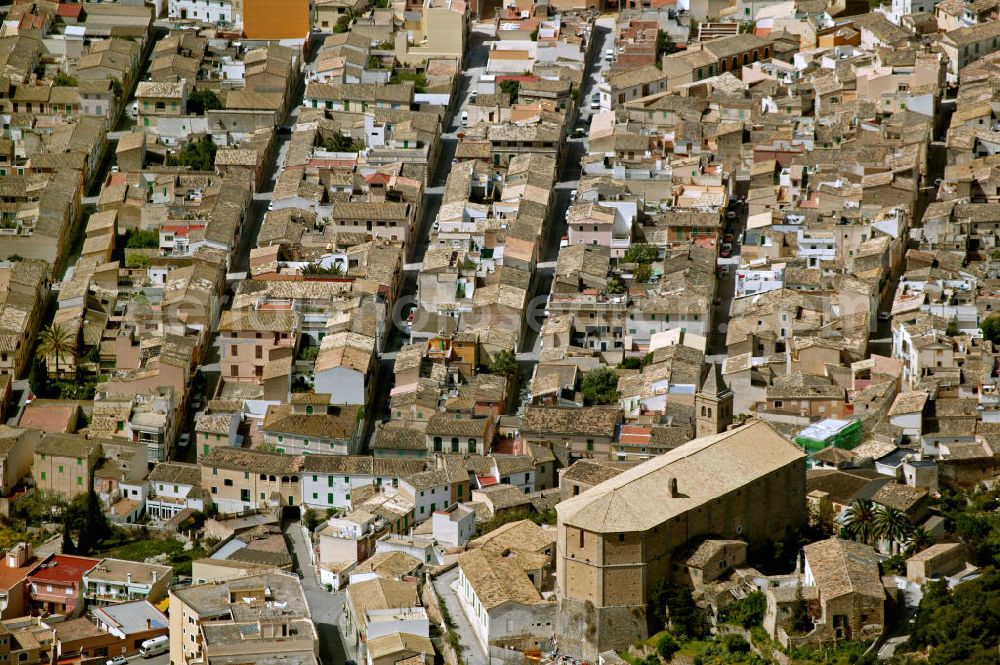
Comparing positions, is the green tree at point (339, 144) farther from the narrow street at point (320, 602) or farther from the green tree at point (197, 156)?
the narrow street at point (320, 602)

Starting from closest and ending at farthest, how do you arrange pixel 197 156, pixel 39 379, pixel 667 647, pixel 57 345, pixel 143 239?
pixel 667 647, pixel 39 379, pixel 57 345, pixel 143 239, pixel 197 156

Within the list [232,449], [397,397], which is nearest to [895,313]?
[397,397]

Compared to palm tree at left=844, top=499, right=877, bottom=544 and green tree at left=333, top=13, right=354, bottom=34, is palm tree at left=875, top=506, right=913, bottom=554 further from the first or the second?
green tree at left=333, top=13, right=354, bottom=34

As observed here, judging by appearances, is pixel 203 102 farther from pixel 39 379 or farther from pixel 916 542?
pixel 916 542

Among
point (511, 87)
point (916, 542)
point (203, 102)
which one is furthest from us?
point (203, 102)

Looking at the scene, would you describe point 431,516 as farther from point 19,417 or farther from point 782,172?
point 782,172

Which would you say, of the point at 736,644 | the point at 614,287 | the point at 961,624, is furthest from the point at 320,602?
the point at 961,624
